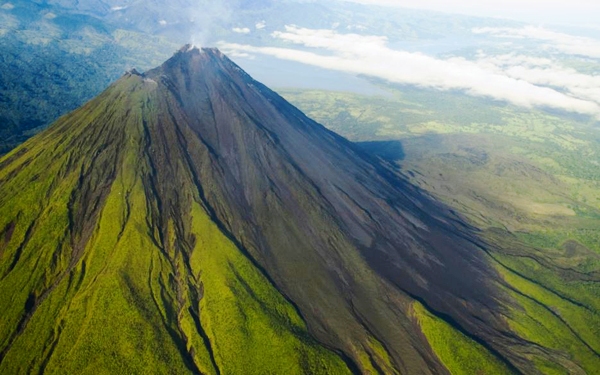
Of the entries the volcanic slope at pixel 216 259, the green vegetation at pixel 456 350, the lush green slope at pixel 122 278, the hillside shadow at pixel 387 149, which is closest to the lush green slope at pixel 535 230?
the green vegetation at pixel 456 350

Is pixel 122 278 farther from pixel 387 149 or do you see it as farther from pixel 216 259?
pixel 387 149

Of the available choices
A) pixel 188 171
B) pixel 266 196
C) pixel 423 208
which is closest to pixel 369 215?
pixel 266 196

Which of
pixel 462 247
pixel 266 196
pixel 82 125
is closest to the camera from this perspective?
pixel 266 196

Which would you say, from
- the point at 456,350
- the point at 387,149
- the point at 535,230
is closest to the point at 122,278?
the point at 456,350

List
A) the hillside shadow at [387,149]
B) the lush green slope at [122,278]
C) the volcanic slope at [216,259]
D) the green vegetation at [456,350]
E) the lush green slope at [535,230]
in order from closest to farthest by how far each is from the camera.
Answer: the lush green slope at [122,278] → the volcanic slope at [216,259] → the green vegetation at [456,350] → the lush green slope at [535,230] → the hillside shadow at [387,149]

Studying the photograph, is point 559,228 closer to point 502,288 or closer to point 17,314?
point 502,288

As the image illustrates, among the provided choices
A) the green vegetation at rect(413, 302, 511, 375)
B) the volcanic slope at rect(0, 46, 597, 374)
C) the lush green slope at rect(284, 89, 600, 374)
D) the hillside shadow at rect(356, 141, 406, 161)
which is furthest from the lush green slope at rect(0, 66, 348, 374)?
the hillside shadow at rect(356, 141, 406, 161)

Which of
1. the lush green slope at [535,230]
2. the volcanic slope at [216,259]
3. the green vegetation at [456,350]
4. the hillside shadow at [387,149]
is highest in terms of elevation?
the volcanic slope at [216,259]

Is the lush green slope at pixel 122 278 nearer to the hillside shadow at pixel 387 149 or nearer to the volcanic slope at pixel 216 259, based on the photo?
the volcanic slope at pixel 216 259
